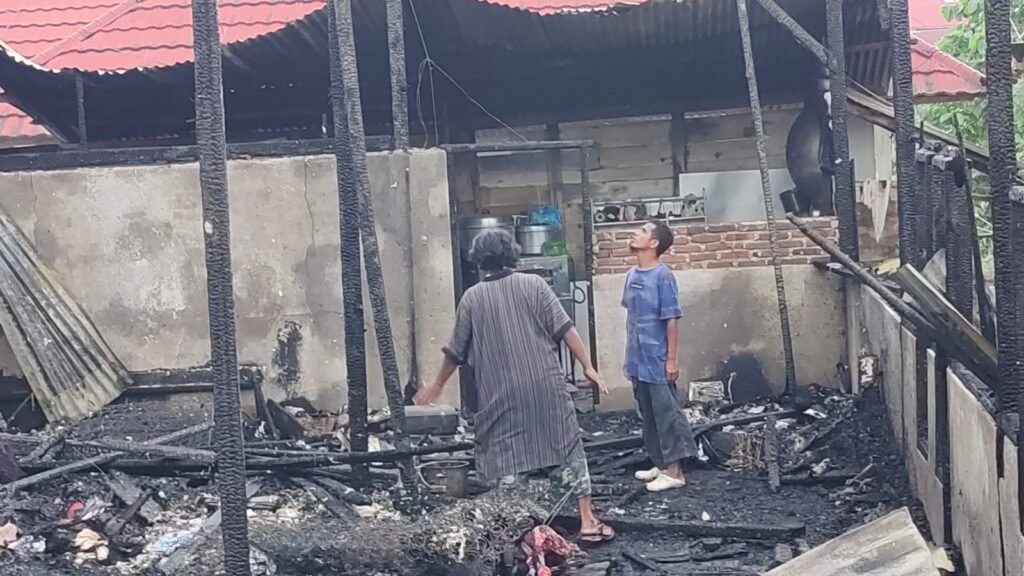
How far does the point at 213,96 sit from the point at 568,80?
7296mm

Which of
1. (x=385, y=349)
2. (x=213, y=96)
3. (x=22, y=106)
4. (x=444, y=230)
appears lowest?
(x=385, y=349)

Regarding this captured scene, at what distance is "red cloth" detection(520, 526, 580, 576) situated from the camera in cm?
530

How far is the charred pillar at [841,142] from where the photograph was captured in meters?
7.97

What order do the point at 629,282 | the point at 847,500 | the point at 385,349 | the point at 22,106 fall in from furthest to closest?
the point at 22,106
the point at 629,282
the point at 847,500
the point at 385,349

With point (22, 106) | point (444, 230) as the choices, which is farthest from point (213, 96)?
point (22, 106)

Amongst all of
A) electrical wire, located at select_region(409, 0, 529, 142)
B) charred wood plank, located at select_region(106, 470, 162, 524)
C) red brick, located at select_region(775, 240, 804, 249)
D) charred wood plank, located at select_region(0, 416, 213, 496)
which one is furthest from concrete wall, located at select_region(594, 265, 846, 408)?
charred wood plank, located at select_region(106, 470, 162, 524)

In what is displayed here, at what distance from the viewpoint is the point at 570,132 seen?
10914 mm

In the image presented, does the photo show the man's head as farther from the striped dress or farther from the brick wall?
the brick wall

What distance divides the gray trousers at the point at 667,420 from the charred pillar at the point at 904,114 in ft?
5.52

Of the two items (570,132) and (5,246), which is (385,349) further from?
(570,132)

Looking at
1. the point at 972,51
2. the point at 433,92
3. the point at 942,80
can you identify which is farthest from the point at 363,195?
the point at 972,51

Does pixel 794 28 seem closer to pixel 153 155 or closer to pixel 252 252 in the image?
pixel 252 252

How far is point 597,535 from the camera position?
5.79m

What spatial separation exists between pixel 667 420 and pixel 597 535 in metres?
1.11
